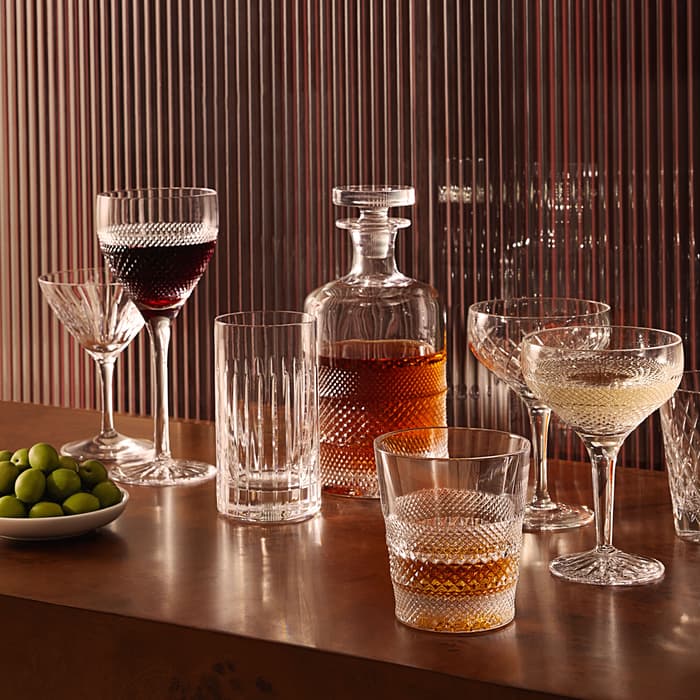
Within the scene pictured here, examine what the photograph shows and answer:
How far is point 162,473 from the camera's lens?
4.32 feet

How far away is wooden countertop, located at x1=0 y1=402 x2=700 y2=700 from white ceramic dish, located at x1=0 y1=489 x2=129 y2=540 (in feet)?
0.05

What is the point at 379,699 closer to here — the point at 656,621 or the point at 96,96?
the point at 656,621

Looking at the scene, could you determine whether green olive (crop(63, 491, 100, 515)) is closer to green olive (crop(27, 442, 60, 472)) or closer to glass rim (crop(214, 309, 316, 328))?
green olive (crop(27, 442, 60, 472))

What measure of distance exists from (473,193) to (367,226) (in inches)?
11.3

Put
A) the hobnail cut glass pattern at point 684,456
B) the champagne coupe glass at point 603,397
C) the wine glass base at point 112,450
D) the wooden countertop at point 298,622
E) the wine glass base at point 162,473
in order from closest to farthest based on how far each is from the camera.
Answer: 1. the wooden countertop at point 298,622
2. the champagne coupe glass at point 603,397
3. the hobnail cut glass pattern at point 684,456
4. the wine glass base at point 162,473
5. the wine glass base at point 112,450

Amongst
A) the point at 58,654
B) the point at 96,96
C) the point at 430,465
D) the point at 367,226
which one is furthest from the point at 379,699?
the point at 96,96

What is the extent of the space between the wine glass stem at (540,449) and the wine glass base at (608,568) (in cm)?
15

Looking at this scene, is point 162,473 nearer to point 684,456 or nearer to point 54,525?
point 54,525

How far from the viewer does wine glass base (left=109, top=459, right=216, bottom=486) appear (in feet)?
4.28

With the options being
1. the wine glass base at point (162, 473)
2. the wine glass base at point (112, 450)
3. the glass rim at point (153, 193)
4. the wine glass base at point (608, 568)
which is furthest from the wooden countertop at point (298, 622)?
the glass rim at point (153, 193)

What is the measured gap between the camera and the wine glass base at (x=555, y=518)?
1.14m

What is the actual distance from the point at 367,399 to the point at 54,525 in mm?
333

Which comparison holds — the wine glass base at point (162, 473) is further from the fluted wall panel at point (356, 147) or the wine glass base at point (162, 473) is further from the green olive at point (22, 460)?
the fluted wall panel at point (356, 147)

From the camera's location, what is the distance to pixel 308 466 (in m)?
1.18
